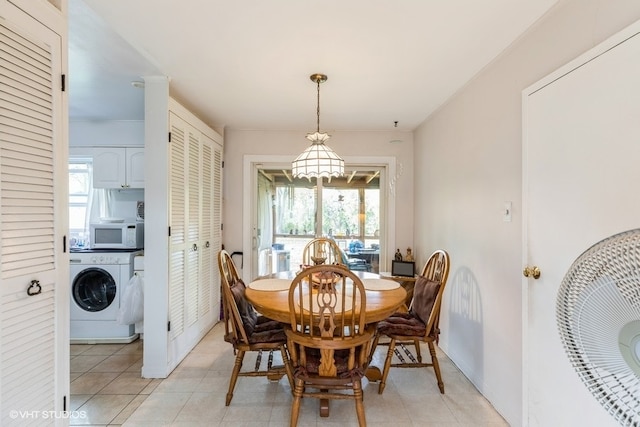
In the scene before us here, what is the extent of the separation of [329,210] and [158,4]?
283cm

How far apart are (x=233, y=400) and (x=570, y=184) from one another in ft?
7.63

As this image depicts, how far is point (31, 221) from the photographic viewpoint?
125 cm

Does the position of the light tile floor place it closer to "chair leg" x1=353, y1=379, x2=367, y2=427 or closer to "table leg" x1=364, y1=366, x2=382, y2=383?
"table leg" x1=364, y1=366, x2=382, y2=383

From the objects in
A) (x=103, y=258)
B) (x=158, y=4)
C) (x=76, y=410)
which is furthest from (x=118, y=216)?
(x=158, y=4)

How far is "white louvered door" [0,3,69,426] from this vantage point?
114cm

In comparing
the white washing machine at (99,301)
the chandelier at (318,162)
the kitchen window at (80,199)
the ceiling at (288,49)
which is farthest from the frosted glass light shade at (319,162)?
the kitchen window at (80,199)

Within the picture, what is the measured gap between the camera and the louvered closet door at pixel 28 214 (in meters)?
1.14

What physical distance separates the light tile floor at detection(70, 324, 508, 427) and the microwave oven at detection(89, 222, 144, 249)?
1.09m

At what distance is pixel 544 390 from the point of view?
1.52m

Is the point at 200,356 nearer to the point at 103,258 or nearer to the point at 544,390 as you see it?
the point at 103,258

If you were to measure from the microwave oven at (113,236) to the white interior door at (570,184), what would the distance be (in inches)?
137

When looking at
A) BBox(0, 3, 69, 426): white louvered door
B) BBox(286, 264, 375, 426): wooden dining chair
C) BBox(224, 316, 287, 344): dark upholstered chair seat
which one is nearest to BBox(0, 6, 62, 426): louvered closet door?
BBox(0, 3, 69, 426): white louvered door

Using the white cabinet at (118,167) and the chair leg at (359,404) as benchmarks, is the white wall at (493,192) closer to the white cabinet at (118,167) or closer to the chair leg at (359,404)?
the chair leg at (359,404)

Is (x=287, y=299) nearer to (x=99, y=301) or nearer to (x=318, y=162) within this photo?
(x=318, y=162)
